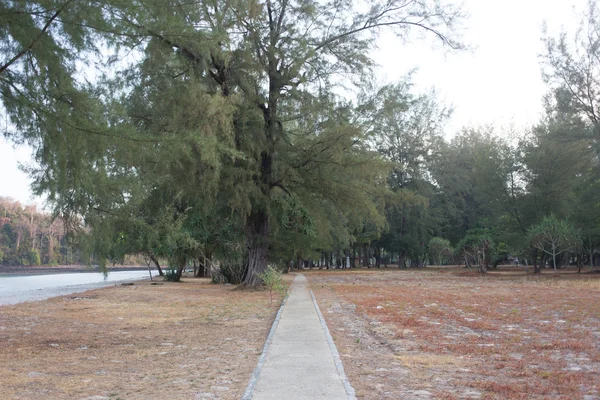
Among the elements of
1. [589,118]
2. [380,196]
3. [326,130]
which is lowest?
[380,196]

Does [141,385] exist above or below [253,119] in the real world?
below

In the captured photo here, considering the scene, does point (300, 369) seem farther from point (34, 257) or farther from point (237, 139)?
point (34, 257)

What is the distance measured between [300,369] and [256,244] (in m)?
17.4

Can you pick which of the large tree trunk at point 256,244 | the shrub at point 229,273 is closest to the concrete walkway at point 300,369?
the large tree trunk at point 256,244

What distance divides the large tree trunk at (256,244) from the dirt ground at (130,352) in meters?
8.23

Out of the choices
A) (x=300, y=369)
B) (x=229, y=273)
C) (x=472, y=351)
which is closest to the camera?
(x=300, y=369)

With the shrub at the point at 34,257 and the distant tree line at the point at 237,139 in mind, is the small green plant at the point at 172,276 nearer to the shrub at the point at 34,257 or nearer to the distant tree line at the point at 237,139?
the distant tree line at the point at 237,139

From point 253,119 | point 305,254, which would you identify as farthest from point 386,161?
point 305,254

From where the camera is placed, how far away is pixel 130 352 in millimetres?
8125

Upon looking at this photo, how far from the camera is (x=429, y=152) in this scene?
183ft

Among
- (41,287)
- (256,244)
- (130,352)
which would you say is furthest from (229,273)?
(130,352)

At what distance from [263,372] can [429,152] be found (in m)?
52.0

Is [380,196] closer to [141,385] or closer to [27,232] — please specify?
[141,385]

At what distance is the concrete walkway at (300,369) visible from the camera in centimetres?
517
